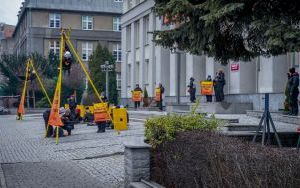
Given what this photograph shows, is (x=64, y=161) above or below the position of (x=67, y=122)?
below

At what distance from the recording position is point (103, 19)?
3270 inches

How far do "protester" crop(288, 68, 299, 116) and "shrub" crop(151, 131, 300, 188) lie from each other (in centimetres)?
1145

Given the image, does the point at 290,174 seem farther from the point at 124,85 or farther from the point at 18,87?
the point at 18,87

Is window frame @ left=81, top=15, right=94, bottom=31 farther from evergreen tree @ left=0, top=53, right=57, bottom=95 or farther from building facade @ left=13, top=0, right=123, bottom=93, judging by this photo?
evergreen tree @ left=0, top=53, right=57, bottom=95

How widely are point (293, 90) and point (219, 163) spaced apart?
13.9 m

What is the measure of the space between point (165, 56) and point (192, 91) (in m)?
10.3

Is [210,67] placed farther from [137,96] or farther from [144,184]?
[144,184]

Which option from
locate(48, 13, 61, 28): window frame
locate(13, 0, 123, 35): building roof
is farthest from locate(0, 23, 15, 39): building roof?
locate(48, 13, 61, 28): window frame

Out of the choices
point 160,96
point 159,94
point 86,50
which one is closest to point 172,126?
point 159,94

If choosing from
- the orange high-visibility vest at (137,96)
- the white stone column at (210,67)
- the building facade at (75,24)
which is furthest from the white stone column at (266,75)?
the building facade at (75,24)

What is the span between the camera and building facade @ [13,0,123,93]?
80000mm

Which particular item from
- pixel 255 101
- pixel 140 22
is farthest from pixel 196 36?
pixel 140 22

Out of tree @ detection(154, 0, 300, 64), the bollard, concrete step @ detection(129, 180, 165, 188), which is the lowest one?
concrete step @ detection(129, 180, 165, 188)

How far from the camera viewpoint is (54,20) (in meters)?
81.4
